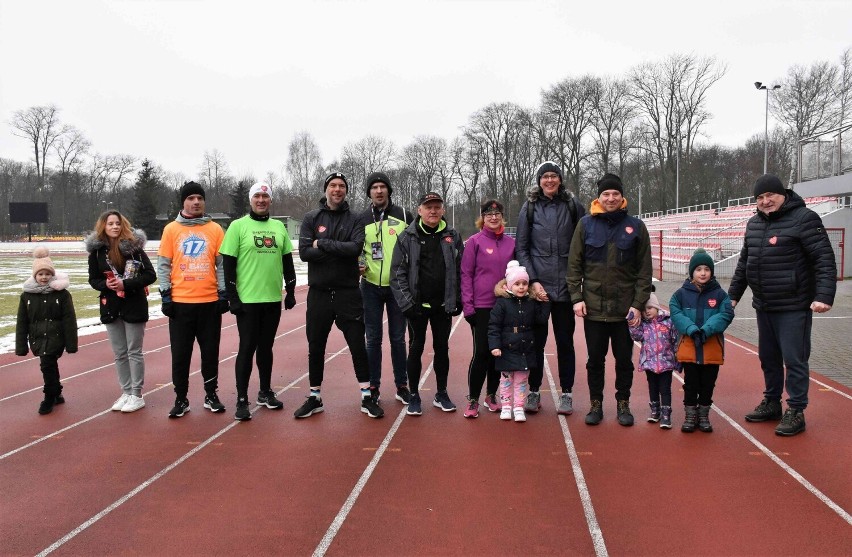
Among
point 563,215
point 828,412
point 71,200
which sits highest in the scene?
point 71,200

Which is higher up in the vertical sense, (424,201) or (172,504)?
(424,201)

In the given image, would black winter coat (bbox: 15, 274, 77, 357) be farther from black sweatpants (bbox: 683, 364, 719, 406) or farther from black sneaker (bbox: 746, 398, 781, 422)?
black sneaker (bbox: 746, 398, 781, 422)

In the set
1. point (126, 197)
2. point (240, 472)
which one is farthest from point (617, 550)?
point (126, 197)

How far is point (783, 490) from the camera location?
3.48 m

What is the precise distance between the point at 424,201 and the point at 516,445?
202 cm

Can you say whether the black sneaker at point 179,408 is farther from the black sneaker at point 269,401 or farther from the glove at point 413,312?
the glove at point 413,312

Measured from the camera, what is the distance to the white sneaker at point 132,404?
17.3 ft

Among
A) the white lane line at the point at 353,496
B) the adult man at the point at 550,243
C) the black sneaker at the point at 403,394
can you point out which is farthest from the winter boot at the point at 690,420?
the black sneaker at the point at 403,394

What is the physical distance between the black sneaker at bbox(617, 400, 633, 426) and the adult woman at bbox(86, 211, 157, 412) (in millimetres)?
4048

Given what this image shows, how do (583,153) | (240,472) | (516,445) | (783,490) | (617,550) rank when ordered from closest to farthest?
(617,550) → (783,490) → (240,472) → (516,445) → (583,153)

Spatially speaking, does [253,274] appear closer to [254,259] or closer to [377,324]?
[254,259]

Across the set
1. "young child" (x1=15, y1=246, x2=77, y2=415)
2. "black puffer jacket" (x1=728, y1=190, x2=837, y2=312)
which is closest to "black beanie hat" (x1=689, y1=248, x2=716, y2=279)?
"black puffer jacket" (x1=728, y1=190, x2=837, y2=312)

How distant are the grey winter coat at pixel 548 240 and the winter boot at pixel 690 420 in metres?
1.24

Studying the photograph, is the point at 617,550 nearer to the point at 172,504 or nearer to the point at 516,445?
the point at 516,445
